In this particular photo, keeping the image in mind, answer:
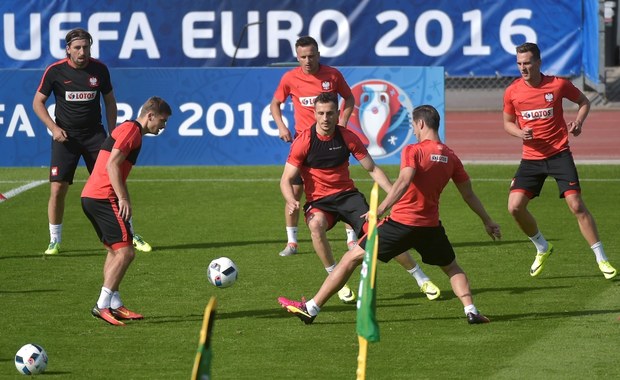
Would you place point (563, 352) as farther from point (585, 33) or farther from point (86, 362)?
point (585, 33)

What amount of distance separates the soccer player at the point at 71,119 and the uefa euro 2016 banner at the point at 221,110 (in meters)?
7.05

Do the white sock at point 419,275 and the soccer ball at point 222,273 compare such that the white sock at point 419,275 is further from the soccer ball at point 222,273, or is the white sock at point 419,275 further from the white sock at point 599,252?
the white sock at point 599,252

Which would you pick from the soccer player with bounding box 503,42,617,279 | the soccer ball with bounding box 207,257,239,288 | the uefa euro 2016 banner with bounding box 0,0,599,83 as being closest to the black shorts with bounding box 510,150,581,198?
the soccer player with bounding box 503,42,617,279

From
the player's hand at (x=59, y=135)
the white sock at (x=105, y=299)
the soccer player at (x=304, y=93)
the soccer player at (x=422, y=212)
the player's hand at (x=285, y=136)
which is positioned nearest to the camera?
the soccer player at (x=422, y=212)

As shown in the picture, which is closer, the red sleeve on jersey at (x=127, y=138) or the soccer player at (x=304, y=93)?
the red sleeve on jersey at (x=127, y=138)

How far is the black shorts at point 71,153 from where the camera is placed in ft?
45.4

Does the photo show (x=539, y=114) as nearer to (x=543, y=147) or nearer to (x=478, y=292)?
(x=543, y=147)

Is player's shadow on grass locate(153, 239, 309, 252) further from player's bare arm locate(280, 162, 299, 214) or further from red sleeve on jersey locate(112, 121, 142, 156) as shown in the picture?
red sleeve on jersey locate(112, 121, 142, 156)

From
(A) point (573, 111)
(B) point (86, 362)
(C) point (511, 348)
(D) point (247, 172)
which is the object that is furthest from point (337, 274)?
(A) point (573, 111)

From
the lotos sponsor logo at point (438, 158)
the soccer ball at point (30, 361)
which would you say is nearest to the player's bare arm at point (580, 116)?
the lotos sponsor logo at point (438, 158)

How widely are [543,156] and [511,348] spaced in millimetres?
3621

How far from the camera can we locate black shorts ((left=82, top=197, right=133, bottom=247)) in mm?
10219

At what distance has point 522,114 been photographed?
40.3 feet

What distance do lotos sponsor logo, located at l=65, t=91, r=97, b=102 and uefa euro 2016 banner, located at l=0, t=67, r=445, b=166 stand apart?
7060mm
